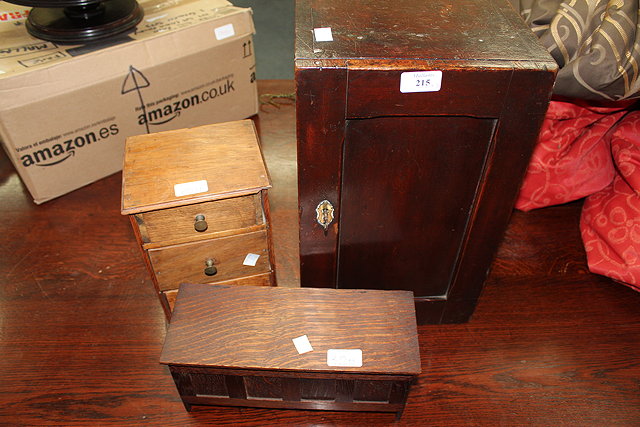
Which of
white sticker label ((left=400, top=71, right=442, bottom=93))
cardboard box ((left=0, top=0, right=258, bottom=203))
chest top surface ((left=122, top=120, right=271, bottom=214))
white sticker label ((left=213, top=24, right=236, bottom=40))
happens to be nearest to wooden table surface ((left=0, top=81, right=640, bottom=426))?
cardboard box ((left=0, top=0, right=258, bottom=203))

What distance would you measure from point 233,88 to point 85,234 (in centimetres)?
81

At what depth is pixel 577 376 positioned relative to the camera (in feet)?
4.90

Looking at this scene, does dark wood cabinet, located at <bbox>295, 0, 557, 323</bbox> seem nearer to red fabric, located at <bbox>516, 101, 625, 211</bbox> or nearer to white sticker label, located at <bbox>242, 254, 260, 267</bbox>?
white sticker label, located at <bbox>242, 254, 260, 267</bbox>

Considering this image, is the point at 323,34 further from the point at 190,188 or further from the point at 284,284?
the point at 284,284

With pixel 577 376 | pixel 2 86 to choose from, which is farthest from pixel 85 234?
pixel 577 376

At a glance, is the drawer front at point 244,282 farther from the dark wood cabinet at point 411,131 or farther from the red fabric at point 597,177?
the red fabric at point 597,177

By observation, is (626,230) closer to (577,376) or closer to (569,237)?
(569,237)

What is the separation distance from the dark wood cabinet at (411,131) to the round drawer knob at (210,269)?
0.24 metres

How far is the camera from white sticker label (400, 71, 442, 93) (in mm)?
1062

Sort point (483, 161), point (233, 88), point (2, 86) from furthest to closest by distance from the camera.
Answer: point (233, 88) → point (2, 86) → point (483, 161)

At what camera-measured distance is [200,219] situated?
1.35m

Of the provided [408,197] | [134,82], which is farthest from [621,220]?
[134,82]

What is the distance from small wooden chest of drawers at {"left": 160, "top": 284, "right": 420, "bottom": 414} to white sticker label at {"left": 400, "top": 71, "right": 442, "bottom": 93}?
530mm

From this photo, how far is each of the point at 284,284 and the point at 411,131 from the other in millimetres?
740
